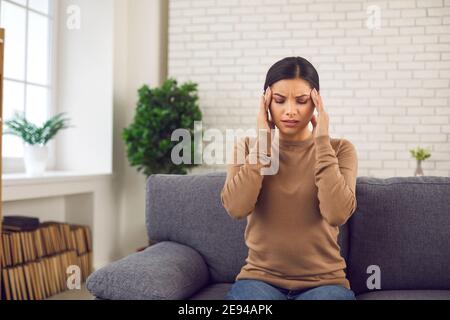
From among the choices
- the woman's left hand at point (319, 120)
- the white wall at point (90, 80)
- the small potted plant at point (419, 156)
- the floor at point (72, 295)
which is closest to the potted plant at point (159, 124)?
the white wall at point (90, 80)

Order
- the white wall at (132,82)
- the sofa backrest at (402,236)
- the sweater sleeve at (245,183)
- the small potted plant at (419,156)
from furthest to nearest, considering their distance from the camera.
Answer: the white wall at (132,82) < the small potted plant at (419,156) < the sofa backrest at (402,236) < the sweater sleeve at (245,183)

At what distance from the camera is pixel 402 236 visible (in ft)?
6.69

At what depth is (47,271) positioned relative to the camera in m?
3.59

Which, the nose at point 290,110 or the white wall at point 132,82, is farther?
the white wall at point 132,82

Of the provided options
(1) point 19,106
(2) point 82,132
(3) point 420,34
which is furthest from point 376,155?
(1) point 19,106

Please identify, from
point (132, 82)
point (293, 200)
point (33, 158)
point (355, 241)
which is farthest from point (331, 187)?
point (132, 82)

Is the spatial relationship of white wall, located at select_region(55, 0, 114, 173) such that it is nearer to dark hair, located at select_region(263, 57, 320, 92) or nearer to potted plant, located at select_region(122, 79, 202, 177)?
potted plant, located at select_region(122, 79, 202, 177)

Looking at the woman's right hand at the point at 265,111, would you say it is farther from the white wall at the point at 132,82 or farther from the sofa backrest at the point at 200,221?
the white wall at the point at 132,82

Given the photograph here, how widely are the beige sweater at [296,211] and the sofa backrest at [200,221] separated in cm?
41

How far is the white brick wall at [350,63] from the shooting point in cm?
459

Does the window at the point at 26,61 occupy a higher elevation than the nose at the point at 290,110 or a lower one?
higher

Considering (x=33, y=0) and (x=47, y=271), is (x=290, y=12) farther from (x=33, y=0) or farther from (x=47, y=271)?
(x=47, y=271)

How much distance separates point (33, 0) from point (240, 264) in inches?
126

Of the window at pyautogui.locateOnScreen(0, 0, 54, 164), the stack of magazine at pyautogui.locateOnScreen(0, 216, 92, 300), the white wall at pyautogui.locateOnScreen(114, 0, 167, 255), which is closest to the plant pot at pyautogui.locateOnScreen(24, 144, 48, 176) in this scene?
the window at pyautogui.locateOnScreen(0, 0, 54, 164)
